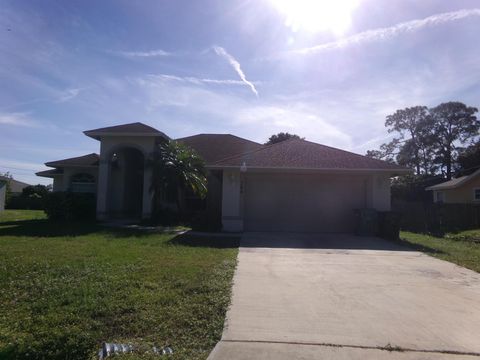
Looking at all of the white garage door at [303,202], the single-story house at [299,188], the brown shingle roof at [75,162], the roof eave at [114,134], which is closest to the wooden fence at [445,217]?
the single-story house at [299,188]

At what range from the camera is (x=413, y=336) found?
5039 millimetres

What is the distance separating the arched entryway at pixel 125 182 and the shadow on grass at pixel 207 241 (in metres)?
8.41

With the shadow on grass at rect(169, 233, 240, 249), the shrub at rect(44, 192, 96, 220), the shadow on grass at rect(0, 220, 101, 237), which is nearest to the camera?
the shadow on grass at rect(169, 233, 240, 249)

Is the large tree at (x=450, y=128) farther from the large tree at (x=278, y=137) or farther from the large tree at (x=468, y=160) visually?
the large tree at (x=278, y=137)

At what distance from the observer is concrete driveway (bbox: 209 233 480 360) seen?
4.66m

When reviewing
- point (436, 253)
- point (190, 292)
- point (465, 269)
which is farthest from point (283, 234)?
point (190, 292)

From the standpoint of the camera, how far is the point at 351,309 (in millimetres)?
6090

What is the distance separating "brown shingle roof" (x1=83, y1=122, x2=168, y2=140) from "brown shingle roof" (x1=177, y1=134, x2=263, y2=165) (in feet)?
13.3

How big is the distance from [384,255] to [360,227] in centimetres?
507

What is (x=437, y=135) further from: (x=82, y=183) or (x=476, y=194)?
(x=82, y=183)

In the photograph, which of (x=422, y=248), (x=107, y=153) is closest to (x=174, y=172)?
(x=107, y=153)

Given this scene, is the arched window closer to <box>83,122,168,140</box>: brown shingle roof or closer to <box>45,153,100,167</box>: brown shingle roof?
<box>45,153,100,167</box>: brown shingle roof

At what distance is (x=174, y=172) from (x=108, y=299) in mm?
13360

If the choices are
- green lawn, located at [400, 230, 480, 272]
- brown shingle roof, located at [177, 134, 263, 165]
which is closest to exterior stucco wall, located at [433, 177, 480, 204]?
brown shingle roof, located at [177, 134, 263, 165]
